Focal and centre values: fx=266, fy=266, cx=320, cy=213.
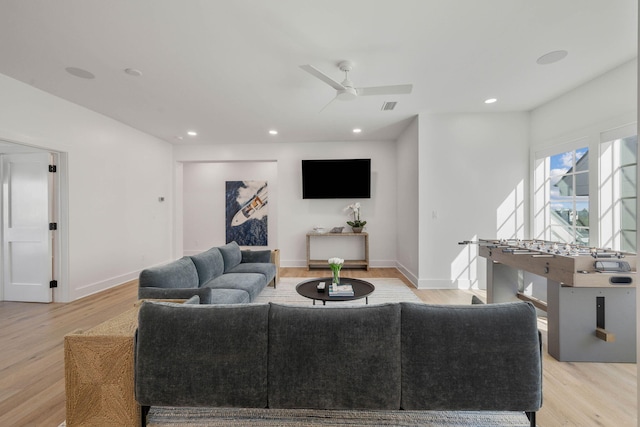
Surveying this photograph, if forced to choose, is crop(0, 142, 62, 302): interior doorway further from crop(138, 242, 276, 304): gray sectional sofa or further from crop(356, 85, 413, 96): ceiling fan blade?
crop(356, 85, 413, 96): ceiling fan blade

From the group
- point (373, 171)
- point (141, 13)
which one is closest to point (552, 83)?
point (373, 171)

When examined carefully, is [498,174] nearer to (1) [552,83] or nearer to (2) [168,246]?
(1) [552,83]

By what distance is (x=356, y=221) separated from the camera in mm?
5551

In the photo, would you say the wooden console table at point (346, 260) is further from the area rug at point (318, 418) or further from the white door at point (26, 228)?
the white door at point (26, 228)

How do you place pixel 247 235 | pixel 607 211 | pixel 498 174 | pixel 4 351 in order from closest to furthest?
pixel 4 351 < pixel 607 211 < pixel 498 174 < pixel 247 235

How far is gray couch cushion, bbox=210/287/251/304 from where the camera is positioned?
8.17 ft

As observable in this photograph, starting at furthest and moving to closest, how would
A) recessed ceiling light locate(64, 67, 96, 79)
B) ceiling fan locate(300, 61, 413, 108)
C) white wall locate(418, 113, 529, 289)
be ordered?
white wall locate(418, 113, 529, 289) → recessed ceiling light locate(64, 67, 96, 79) → ceiling fan locate(300, 61, 413, 108)

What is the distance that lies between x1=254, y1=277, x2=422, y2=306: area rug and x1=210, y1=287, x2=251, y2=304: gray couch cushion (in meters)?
0.73

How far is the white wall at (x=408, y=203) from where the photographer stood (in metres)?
4.30

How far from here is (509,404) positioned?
133cm

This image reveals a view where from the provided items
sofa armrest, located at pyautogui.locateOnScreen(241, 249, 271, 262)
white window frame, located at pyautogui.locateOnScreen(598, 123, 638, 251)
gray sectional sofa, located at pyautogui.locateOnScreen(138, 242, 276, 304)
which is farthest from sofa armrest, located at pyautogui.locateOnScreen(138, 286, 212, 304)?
white window frame, located at pyautogui.locateOnScreen(598, 123, 638, 251)

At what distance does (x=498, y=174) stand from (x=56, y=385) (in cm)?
549

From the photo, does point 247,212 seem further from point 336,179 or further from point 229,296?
point 229,296

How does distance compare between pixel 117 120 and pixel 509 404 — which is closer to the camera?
pixel 509 404
